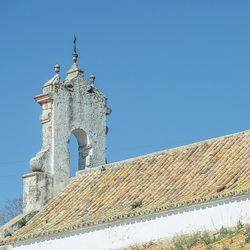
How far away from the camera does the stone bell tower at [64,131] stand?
2744 centimetres

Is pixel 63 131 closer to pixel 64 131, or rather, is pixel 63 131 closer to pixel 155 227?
pixel 64 131

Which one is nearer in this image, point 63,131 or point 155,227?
point 155,227

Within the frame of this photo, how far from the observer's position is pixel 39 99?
92.9ft

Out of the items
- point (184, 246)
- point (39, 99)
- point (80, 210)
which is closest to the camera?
point (184, 246)

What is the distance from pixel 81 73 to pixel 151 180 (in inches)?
249

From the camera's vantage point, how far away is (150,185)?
24109mm

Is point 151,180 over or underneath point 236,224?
over

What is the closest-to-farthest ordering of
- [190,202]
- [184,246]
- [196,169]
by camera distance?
[184,246] → [190,202] → [196,169]

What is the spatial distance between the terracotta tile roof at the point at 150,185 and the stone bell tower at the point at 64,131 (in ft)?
1.82

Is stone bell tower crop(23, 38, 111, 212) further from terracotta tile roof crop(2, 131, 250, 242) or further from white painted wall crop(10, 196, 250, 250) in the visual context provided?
white painted wall crop(10, 196, 250, 250)

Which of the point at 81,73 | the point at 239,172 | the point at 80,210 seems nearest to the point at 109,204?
the point at 80,210

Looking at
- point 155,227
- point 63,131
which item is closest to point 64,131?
point 63,131

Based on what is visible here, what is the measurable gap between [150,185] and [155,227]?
2.16m

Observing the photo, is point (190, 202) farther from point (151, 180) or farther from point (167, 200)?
point (151, 180)
